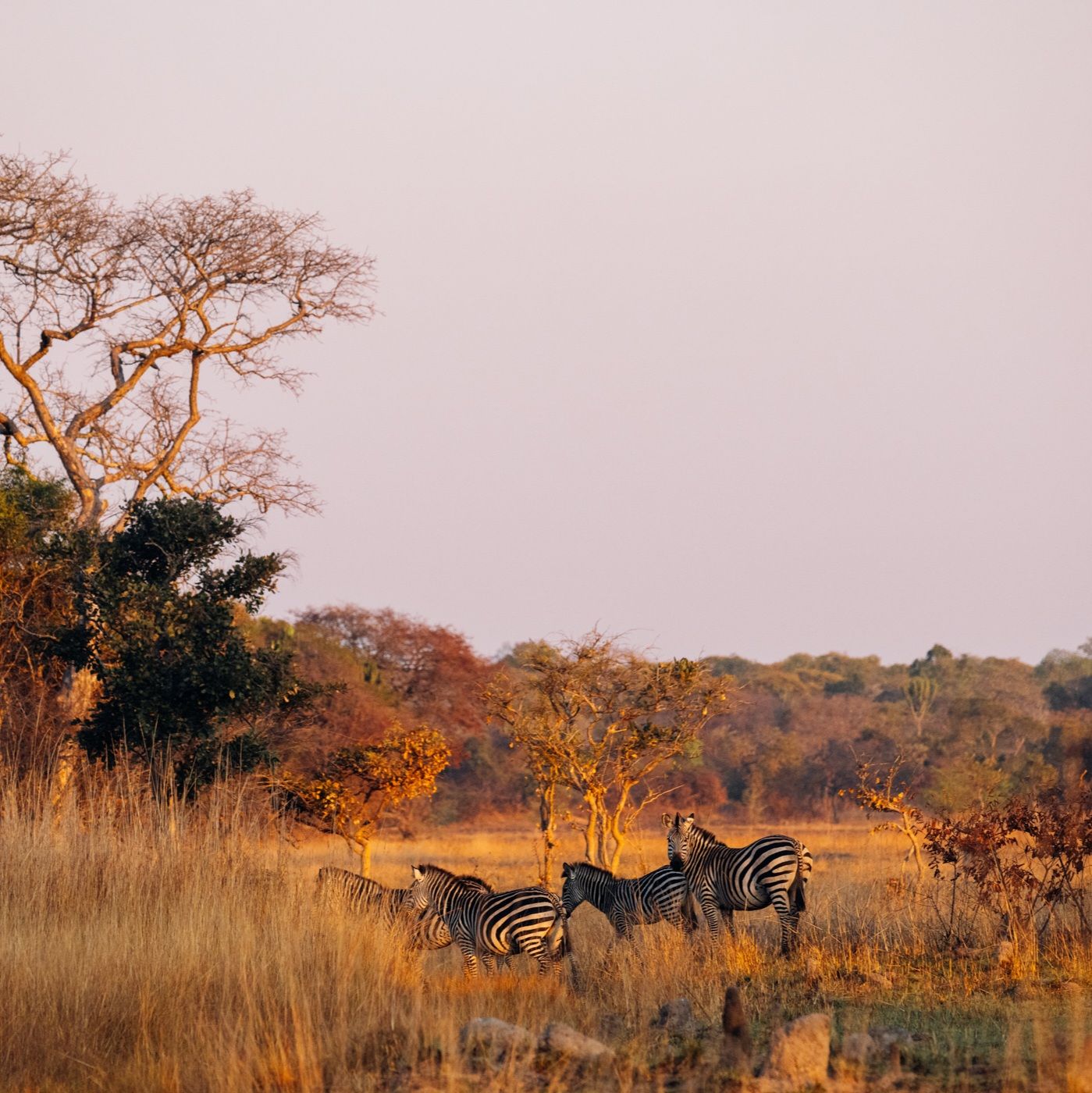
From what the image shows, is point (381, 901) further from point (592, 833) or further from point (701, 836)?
point (592, 833)

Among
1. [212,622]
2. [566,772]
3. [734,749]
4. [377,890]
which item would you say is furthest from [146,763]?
[734,749]

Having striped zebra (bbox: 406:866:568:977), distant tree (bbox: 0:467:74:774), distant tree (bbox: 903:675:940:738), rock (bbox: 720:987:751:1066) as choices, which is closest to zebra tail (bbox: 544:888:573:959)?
striped zebra (bbox: 406:866:568:977)

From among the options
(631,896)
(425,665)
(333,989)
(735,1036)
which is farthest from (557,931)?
(425,665)

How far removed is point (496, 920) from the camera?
11625 mm

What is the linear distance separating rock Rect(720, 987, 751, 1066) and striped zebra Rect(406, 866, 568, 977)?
16.0ft

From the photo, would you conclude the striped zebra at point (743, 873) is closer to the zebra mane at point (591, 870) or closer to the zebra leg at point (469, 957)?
the zebra mane at point (591, 870)

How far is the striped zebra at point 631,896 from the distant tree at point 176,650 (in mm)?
3654

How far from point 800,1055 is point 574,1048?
1102mm

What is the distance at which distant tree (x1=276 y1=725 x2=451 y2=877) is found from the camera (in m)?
15.6

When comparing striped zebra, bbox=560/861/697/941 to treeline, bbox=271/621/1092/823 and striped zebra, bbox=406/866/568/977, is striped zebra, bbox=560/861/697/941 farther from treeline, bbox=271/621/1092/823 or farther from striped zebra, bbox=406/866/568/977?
treeline, bbox=271/621/1092/823

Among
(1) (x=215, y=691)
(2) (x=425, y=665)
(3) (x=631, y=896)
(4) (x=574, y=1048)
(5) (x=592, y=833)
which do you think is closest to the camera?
(4) (x=574, y=1048)

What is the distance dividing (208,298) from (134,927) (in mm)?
12784

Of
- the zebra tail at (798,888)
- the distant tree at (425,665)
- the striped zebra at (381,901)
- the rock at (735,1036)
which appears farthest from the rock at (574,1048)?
the distant tree at (425,665)

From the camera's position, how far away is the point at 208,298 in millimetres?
20406
